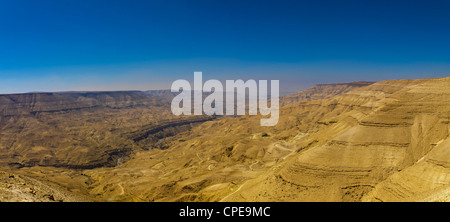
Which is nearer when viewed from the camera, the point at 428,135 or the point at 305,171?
the point at 305,171

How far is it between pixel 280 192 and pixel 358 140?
58.0 ft

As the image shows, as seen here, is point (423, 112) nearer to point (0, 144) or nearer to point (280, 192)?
point (280, 192)

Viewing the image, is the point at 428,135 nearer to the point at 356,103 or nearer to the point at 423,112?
the point at 423,112

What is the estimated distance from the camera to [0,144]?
140875 mm

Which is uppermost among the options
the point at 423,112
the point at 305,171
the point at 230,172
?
the point at 423,112

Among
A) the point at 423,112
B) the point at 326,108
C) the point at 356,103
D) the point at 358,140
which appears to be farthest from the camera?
the point at 326,108

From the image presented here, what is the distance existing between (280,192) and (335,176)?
28.4ft
